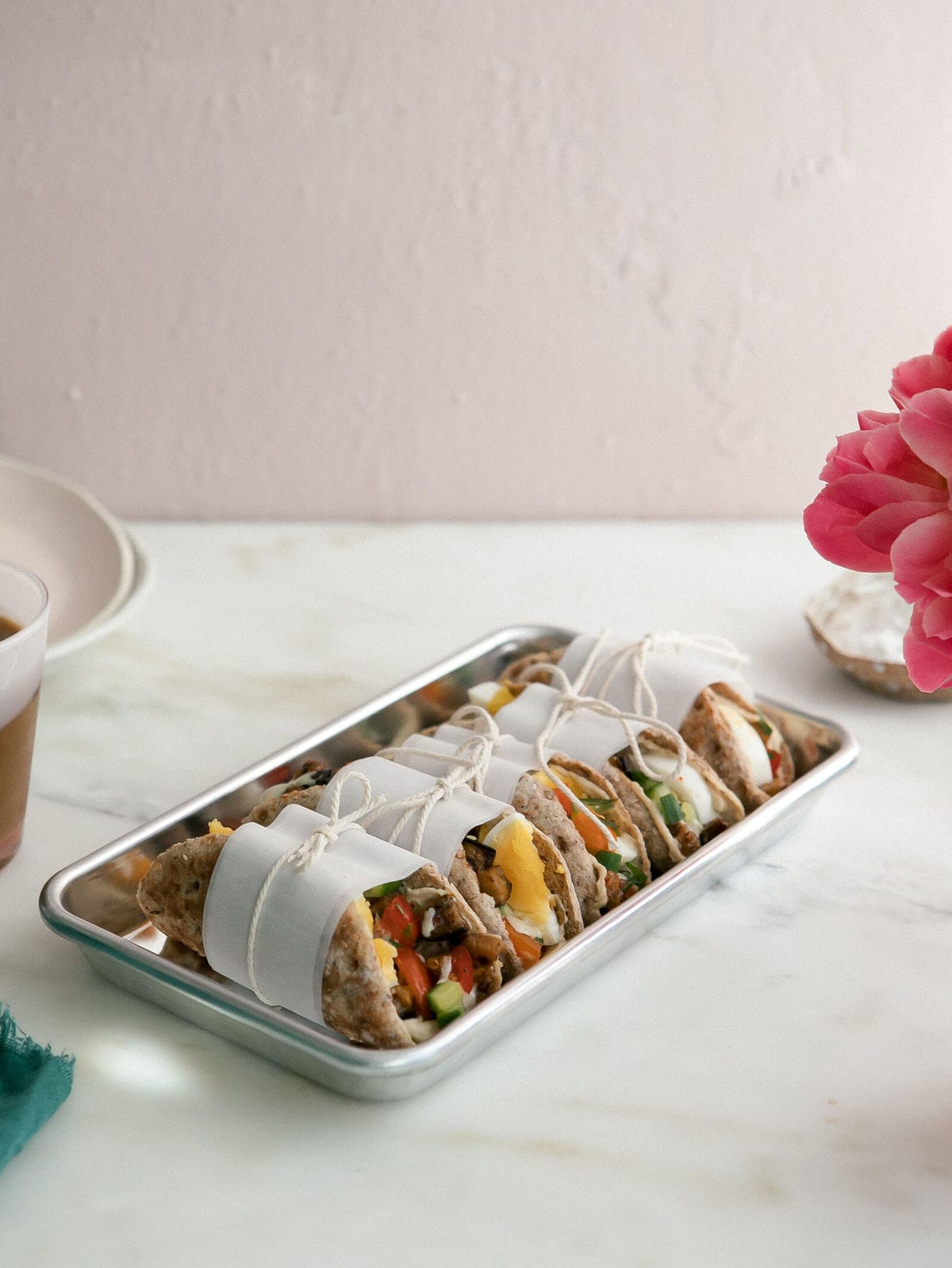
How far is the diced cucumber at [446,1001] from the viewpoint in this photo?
67 centimetres

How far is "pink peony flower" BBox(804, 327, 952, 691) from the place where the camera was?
0.54 metres

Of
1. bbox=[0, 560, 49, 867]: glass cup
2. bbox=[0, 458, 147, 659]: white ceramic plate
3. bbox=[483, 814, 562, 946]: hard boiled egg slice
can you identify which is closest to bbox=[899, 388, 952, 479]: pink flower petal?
bbox=[483, 814, 562, 946]: hard boiled egg slice

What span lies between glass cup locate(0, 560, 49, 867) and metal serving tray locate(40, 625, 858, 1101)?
0.29ft

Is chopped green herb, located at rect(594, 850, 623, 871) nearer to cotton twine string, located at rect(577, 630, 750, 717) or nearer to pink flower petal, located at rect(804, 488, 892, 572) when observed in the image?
cotton twine string, located at rect(577, 630, 750, 717)

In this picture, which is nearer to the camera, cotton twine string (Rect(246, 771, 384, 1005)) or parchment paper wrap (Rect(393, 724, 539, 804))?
cotton twine string (Rect(246, 771, 384, 1005))

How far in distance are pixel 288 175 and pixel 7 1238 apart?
3.16 ft

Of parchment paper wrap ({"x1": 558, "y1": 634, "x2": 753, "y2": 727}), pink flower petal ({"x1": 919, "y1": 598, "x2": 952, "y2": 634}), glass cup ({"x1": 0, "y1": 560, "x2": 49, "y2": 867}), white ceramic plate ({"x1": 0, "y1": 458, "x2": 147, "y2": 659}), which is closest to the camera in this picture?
pink flower petal ({"x1": 919, "y1": 598, "x2": 952, "y2": 634})

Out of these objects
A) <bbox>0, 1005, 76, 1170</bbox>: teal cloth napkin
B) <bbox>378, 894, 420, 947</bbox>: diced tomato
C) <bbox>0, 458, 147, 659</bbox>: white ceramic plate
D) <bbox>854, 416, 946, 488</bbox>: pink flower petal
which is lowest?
<bbox>0, 1005, 76, 1170</bbox>: teal cloth napkin

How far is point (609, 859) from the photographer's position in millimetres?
768

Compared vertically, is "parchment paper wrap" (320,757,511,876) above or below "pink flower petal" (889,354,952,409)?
below

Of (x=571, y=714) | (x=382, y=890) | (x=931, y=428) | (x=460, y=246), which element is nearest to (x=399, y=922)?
(x=382, y=890)

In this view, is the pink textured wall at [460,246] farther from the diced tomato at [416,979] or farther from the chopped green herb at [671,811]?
the diced tomato at [416,979]

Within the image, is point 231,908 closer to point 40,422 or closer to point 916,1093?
point 916,1093

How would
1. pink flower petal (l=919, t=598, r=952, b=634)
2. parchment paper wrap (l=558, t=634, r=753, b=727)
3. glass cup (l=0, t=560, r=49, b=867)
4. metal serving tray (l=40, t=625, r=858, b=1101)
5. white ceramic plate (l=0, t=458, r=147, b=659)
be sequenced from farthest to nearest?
white ceramic plate (l=0, t=458, r=147, b=659) < parchment paper wrap (l=558, t=634, r=753, b=727) < glass cup (l=0, t=560, r=49, b=867) < metal serving tray (l=40, t=625, r=858, b=1101) < pink flower petal (l=919, t=598, r=952, b=634)
